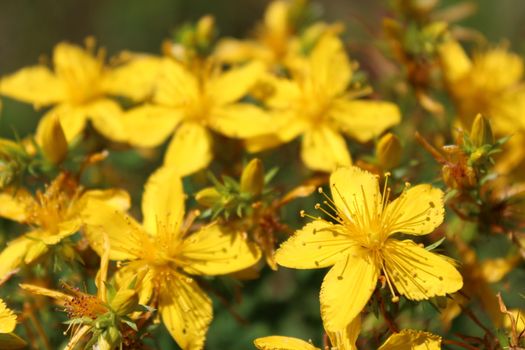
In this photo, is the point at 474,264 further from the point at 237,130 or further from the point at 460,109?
the point at 237,130

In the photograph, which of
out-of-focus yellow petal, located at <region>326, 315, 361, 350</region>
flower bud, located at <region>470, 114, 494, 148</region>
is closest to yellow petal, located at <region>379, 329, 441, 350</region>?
out-of-focus yellow petal, located at <region>326, 315, 361, 350</region>

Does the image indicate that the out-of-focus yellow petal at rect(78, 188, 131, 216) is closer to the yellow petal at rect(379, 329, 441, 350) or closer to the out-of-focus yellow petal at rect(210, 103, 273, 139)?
the out-of-focus yellow petal at rect(210, 103, 273, 139)

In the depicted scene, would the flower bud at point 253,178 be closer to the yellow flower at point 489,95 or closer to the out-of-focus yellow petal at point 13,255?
the out-of-focus yellow petal at point 13,255

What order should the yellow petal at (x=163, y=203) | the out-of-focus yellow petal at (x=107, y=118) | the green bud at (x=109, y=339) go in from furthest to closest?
1. the out-of-focus yellow petal at (x=107, y=118)
2. the yellow petal at (x=163, y=203)
3. the green bud at (x=109, y=339)

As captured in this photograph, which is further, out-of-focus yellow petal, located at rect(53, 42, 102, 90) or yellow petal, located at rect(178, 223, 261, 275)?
out-of-focus yellow petal, located at rect(53, 42, 102, 90)

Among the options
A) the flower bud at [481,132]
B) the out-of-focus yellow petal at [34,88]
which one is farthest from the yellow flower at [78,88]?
the flower bud at [481,132]

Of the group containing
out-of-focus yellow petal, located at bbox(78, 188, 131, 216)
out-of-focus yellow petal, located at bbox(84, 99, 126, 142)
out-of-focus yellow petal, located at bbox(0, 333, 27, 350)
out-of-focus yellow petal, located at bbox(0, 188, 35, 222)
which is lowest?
out-of-focus yellow petal, located at bbox(0, 333, 27, 350)

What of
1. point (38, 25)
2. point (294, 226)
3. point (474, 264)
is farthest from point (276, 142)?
point (38, 25)

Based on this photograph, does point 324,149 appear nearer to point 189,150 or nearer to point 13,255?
point 189,150
